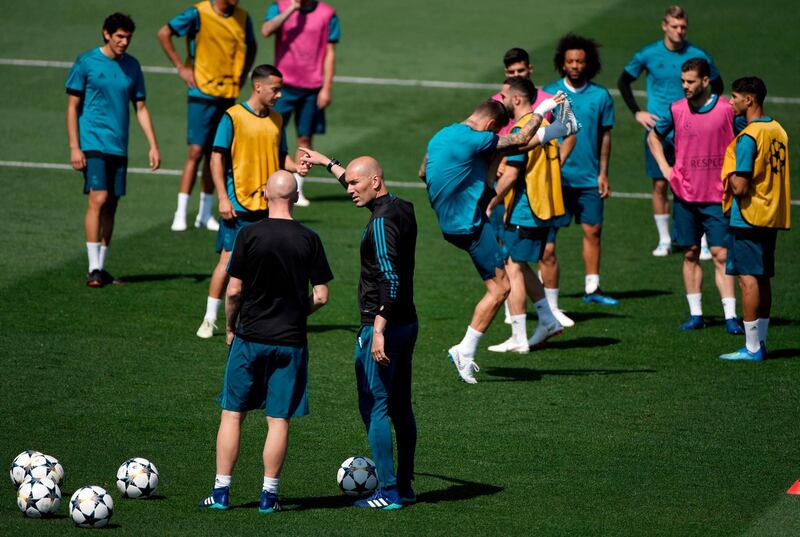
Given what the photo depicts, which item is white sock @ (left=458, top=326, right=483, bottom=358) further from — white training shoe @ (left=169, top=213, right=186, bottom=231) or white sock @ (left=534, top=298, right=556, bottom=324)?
white training shoe @ (left=169, top=213, right=186, bottom=231)

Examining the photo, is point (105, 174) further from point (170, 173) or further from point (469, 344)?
point (170, 173)

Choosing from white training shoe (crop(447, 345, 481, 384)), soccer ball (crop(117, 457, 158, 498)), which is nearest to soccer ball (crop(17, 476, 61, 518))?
soccer ball (crop(117, 457, 158, 498))

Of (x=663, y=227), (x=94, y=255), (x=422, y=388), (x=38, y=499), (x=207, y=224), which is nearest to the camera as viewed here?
(x=38, y=499)

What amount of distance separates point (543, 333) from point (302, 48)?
7221 mm

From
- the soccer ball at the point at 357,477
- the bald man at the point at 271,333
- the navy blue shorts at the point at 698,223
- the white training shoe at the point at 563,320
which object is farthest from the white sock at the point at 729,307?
the bald man at the point at 271,333

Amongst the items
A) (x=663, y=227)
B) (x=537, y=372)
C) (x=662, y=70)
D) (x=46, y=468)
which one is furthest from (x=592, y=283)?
(x=46, y=468)

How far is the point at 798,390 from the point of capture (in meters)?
11.8

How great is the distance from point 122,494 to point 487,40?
20394 mm

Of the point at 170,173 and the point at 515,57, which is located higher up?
the point at 515,57

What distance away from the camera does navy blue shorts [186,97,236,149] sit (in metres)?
17.8

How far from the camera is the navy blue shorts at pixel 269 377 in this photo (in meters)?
8.61

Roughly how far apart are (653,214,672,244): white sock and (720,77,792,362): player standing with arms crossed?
420 cm

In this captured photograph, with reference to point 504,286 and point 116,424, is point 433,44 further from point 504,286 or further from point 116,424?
point 116,424

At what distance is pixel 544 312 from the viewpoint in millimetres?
13227
